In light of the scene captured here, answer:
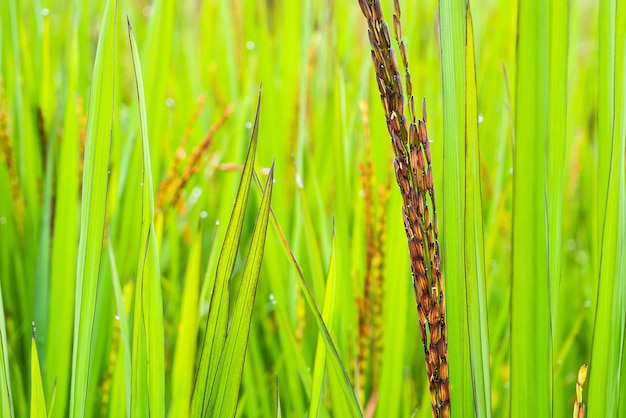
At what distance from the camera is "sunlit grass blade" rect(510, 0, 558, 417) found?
0.44 metres

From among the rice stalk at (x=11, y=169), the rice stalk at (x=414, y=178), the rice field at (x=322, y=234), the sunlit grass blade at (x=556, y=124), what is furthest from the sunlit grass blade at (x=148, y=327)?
the rice stalk at (x=11, y=169)

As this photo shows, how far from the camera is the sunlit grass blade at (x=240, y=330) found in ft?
1.54

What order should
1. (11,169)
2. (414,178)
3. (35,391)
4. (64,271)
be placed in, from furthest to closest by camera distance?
(11,169), (64,271), (35,391), (414,178)

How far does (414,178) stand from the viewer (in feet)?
1.34

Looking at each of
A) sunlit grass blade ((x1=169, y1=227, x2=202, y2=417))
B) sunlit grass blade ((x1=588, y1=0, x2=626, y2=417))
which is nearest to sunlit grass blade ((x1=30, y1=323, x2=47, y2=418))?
sunlit grass blade ((x1=169, y1=227, x2=202, y2=417))

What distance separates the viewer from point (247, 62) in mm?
1433

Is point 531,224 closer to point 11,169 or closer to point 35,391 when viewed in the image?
point 35,391

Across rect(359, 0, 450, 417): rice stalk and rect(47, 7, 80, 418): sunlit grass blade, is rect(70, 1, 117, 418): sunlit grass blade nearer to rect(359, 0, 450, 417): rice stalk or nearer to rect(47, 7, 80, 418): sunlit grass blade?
rect(47, 7, 80, 418): sunlit grass blade

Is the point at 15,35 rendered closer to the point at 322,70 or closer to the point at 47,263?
the point at 47,263

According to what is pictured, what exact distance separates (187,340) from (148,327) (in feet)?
0.14

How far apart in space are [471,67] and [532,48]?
0.16ft

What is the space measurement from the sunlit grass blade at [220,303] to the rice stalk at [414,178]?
0.11m

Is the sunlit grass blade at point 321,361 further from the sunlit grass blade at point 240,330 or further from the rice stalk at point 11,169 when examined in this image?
the rice stalk at point 11,169

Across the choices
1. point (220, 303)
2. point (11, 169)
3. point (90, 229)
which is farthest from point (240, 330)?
point (11, 169)
